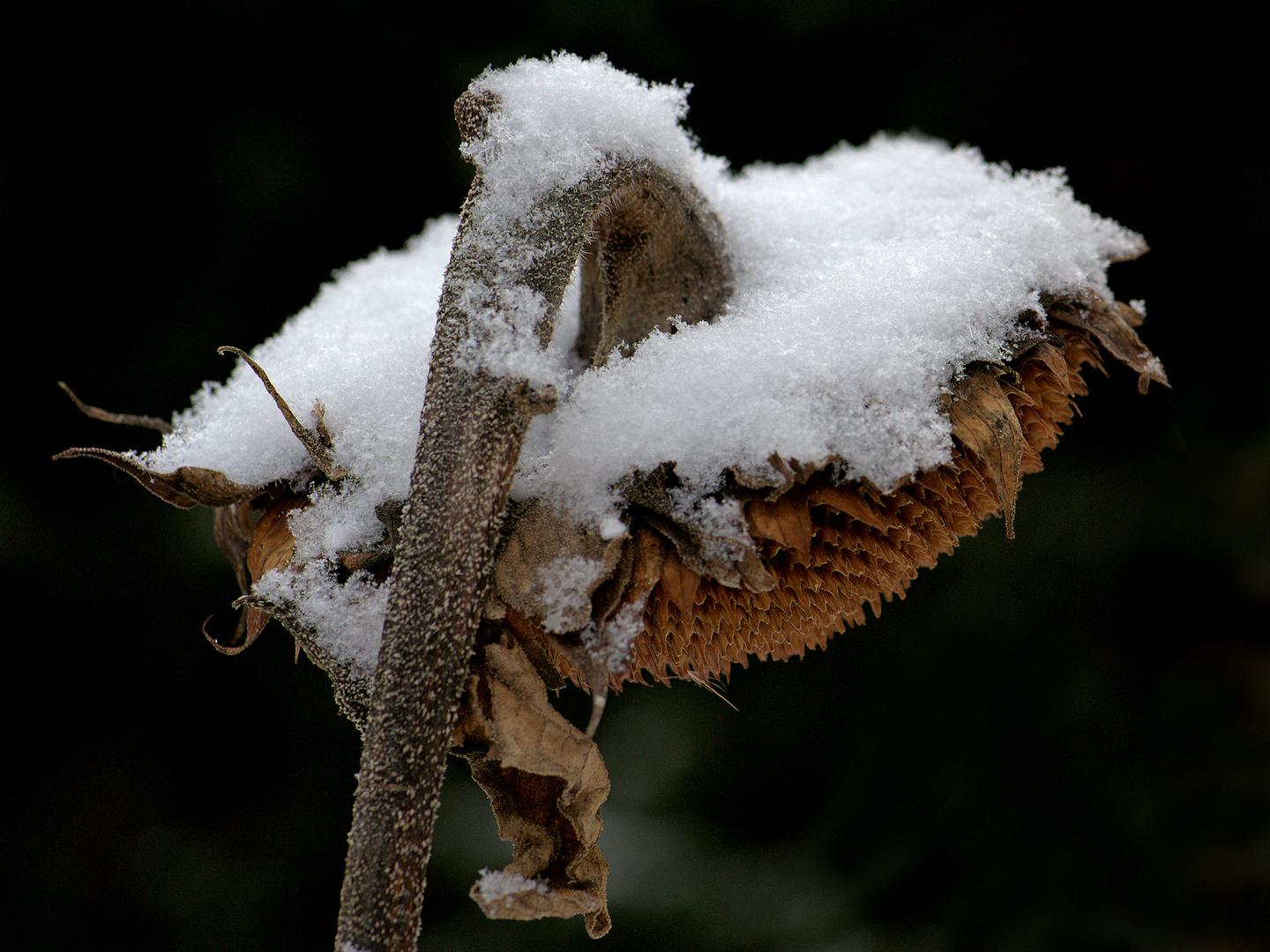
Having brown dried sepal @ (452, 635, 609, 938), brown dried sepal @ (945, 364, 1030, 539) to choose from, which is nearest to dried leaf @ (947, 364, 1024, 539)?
brown dried sepal @ (945, 364, 1030, 539)

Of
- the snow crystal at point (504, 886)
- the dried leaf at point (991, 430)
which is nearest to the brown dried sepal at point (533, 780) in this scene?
the snow crystal at point (504, 886)

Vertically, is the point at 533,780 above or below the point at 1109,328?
below

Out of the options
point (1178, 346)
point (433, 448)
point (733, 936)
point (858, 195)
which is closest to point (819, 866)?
point (733, 936)

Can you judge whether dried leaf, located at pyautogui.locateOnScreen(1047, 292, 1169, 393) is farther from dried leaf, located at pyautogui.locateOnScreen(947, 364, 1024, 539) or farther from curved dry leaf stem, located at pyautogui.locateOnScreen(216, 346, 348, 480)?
curved dry leaf stem, located at pyautogui.locateOnScreen(216, 346, 348, 480)

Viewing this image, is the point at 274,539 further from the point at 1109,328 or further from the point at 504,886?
the point at 1109,328

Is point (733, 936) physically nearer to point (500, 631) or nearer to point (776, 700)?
point (776, 700)

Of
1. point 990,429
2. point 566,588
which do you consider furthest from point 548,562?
point 990,429

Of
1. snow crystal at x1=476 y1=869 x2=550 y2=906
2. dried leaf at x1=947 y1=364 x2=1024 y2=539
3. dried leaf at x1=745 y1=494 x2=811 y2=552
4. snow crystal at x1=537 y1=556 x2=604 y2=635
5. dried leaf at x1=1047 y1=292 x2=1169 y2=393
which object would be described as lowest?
snow crystal at x1=476 y1=869 x2=550 y2=906
